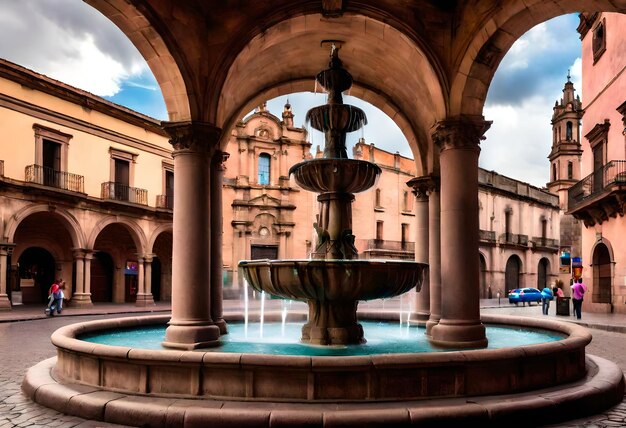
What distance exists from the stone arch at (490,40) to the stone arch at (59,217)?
20.1 m

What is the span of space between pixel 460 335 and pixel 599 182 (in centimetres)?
1850

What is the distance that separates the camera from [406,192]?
44.0 metres

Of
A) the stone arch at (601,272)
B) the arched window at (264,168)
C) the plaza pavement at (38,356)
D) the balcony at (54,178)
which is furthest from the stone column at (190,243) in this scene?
the arched window at (264,168)

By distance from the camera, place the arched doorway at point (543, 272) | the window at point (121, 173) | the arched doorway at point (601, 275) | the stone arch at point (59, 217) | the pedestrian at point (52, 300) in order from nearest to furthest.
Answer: the pedestrian at point (52, 300), the stone arch at point (59, 217), the arched doorway at point (601, 275), the window at point (121, 173), the arched doorway at point (543, 272)

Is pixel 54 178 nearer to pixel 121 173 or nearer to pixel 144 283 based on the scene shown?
pixel 121 173

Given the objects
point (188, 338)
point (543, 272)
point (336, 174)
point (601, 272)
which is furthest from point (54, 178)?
point (543, 272)

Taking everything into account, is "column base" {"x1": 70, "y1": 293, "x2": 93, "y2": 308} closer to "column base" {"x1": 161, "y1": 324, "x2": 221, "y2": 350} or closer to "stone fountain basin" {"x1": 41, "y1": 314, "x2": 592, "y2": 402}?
"column base" {"x1": 161, "y1": 324, "x2": 221, "y2": 350}

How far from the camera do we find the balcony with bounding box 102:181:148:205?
27.8 m

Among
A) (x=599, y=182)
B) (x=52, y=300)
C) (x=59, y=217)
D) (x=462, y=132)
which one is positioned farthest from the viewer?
(x=59, y=217)

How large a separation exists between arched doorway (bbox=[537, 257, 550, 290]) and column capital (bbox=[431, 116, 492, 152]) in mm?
47884

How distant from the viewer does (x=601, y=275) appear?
23.9 meters

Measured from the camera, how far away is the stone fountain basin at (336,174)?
8.18 metres

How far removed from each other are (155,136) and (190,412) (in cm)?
2846

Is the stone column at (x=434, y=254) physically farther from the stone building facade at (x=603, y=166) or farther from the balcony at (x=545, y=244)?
the balcony at (x=545, y=244)
